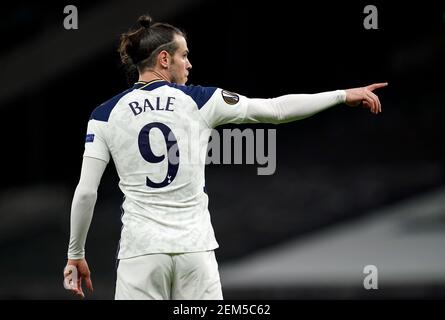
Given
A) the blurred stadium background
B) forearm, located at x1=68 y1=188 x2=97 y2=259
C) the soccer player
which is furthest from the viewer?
the blurred stadium background

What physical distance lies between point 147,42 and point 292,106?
631 millimetres

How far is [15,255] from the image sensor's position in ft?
34.2

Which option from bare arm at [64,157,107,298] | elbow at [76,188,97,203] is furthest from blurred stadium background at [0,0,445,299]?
elbow at [76,188,97,203]

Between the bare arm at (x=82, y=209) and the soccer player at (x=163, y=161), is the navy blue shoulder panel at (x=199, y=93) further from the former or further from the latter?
the bare arm at (x=82, y=209)

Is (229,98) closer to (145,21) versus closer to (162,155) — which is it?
(162,155)

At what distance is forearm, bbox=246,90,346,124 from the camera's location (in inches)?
152

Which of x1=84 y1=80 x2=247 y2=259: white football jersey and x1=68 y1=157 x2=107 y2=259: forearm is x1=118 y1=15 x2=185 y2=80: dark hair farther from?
x1=68 y1=157 x2=107 y2=259: forearm

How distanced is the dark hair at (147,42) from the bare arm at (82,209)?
443 mm

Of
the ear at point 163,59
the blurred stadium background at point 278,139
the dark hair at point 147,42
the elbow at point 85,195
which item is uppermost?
the blurred stadium background at point 278,139

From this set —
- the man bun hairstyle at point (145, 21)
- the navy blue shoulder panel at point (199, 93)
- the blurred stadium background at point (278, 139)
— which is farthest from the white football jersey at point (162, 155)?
the blurred stadium background at point (278, 139)

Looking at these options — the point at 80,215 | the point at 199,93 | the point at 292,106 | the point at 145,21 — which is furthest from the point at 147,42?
the point at 80,215

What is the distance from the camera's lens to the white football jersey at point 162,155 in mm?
3740
